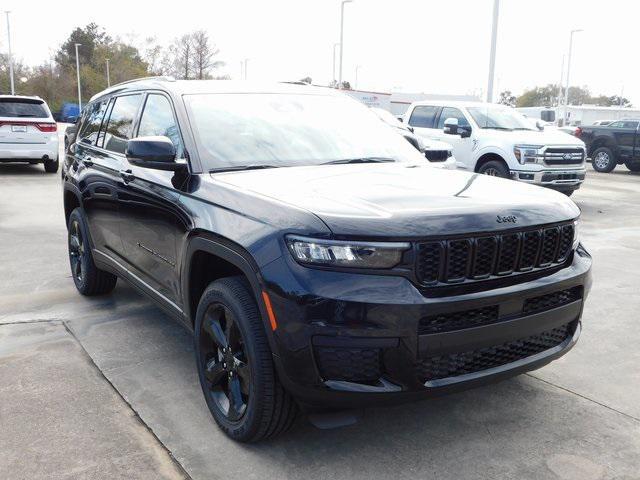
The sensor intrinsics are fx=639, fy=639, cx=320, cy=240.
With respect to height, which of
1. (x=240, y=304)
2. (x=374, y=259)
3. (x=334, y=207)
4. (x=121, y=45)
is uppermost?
(x=121, y=45)

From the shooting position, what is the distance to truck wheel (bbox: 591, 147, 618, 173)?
1938cm

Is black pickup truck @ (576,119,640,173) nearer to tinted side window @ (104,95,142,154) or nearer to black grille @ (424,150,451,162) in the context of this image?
black grille @ (424,150,451,162)

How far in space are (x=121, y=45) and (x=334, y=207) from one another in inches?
3576

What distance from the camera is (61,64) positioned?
8612 centimetres

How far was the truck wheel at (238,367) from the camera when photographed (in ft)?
8.96

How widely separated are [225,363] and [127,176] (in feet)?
5.29

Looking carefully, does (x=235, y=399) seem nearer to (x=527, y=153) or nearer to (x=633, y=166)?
(x=527, y=153)

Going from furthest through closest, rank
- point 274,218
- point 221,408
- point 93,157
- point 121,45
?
point 121,45 → point 93,157 → point 221,408 → point 274,218

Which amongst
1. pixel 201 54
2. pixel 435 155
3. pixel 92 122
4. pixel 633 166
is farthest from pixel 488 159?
pixel 201 54

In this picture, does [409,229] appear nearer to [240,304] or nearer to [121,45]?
[240,304]

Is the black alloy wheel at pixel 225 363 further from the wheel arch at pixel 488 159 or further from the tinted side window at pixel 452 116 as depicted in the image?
the tinted side window at pixel 452 116

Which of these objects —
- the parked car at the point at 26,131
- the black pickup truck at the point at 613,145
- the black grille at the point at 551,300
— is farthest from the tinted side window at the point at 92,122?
the black pickup truck at the point at 613,145

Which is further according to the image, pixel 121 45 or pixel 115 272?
pixel 121 45

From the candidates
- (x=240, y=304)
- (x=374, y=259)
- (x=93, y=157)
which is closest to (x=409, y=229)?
(x=374, y=259)
